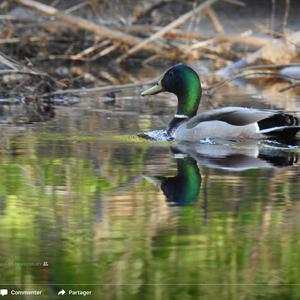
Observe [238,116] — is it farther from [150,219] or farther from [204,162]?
[150,219]

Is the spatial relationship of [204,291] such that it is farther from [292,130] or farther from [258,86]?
[258,86]

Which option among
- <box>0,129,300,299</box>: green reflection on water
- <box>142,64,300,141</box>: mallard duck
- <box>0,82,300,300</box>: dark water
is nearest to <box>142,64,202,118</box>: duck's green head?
<box>142,64,300,141</box>: mallard duck

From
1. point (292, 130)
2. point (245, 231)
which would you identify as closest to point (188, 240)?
point (245, 231)

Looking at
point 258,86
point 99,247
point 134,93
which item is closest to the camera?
point 99,247

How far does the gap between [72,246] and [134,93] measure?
11.2 meters

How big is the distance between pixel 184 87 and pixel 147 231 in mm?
5583

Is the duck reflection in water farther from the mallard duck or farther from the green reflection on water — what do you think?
the mallard duck

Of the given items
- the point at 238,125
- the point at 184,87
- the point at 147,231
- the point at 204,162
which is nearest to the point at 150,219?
the point at 147,231

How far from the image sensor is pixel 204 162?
9195 millimetres

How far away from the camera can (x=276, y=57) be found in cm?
1959

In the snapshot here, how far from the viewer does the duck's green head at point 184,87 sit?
38.7ft

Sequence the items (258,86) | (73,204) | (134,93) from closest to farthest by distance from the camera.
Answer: (73,204) < (134,93) < (258,86)

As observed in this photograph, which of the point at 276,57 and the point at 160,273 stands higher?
the point at 276,57

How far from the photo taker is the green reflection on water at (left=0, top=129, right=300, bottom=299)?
546 centimetres
